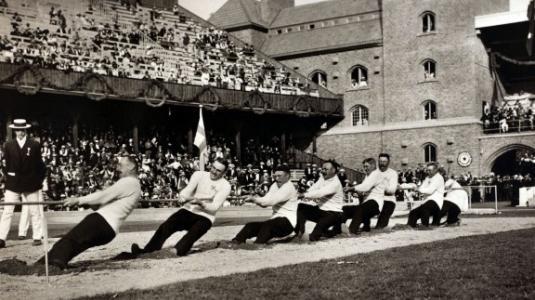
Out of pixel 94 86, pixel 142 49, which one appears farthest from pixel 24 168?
pixel 142 49

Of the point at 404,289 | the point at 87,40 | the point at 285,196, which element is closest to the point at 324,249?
the point at 285,196

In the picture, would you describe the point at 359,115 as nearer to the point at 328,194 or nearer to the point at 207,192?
the point at 328,194

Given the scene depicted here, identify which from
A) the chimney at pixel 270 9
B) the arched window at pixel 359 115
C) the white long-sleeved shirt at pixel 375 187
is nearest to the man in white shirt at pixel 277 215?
the white long-sleeved shirt at pixel 375 187

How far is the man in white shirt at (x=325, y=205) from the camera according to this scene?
14.3m

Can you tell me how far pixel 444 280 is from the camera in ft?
26.8

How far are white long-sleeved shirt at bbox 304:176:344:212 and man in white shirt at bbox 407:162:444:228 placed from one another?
3029 millimetres

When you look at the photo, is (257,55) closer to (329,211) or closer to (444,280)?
(329,211)

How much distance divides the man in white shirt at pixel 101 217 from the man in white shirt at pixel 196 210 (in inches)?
51.5

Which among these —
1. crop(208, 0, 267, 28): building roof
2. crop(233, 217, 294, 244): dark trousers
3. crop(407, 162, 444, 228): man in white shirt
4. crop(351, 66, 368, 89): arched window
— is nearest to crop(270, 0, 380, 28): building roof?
crop(208, 0, 267, 28): building roof

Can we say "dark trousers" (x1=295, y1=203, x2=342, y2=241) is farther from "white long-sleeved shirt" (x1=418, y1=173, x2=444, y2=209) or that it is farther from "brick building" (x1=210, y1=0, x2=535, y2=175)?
"brick building" (x1=210, y1=0, x2=535, y2=175)

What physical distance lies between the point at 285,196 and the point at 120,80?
2157 cm

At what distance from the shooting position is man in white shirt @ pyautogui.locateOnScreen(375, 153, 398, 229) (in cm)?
1606

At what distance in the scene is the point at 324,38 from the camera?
53438 millimetres

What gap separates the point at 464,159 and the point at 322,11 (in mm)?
17581
